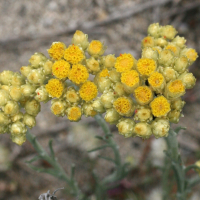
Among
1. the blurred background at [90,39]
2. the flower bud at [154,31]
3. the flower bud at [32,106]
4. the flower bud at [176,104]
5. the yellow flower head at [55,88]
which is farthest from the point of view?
the blurred background at [90,39]

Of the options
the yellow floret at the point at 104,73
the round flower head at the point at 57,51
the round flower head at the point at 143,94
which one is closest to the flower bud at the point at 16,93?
the round flower head at the point at 57,51

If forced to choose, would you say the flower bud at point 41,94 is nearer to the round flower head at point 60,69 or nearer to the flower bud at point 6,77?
the round flower head at point 60,69

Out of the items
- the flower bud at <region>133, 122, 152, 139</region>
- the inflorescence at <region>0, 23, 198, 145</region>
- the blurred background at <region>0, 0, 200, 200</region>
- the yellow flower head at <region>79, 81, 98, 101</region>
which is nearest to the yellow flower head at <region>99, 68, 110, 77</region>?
the inflorescence at <region>0, 23, 198, 145</region>

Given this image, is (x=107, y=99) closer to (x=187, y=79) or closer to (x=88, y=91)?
(x=88, y=91)

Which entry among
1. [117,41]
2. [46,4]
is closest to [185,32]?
[117,41]

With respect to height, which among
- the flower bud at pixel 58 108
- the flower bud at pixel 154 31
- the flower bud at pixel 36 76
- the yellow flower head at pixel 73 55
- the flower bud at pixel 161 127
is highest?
the flower bud at pixel 154 31

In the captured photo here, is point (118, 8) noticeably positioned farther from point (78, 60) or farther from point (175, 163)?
point (175, 163)
